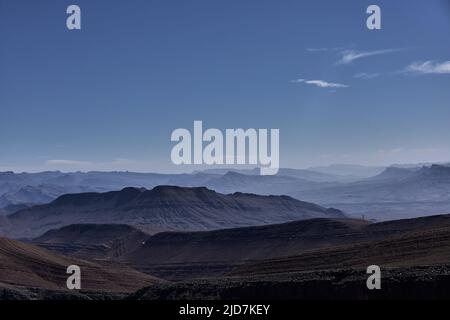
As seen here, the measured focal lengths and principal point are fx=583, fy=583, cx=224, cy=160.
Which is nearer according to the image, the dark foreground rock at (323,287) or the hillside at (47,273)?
the dark foreground rock at (323,287)

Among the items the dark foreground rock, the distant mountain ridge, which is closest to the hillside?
the dark foreground rock

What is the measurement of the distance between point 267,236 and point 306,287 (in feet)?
158

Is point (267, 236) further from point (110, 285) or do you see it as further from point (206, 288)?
point (206, 288)

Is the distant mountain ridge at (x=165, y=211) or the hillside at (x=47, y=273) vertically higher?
the distant mountain ridge at (x=165, y=211)

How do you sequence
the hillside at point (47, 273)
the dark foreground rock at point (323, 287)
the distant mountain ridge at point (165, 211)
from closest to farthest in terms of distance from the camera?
the dark foreground rock at point (323, 287) < the hillside at point (47, 273) < the distant mountain ridge at point (165, 211)

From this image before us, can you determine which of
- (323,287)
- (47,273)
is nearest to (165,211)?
(47,273)

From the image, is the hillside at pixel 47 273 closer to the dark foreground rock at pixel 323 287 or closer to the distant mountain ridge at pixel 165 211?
the dark foreground rock at pixel 323 287

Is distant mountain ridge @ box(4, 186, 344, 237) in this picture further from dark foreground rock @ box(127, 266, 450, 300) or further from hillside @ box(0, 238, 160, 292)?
dark foreground rock @ box(127, 266, 450, 300)

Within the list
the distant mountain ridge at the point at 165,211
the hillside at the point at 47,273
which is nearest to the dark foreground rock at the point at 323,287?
the hillside at the point at 47,273

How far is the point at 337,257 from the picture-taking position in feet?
127

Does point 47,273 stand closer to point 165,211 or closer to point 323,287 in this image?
point 323,287

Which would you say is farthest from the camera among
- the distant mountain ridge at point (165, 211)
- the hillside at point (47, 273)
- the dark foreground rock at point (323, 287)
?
the distant mountain ridge at point (165, 211)

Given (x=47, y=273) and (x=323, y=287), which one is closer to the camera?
(x=323, y=287)
